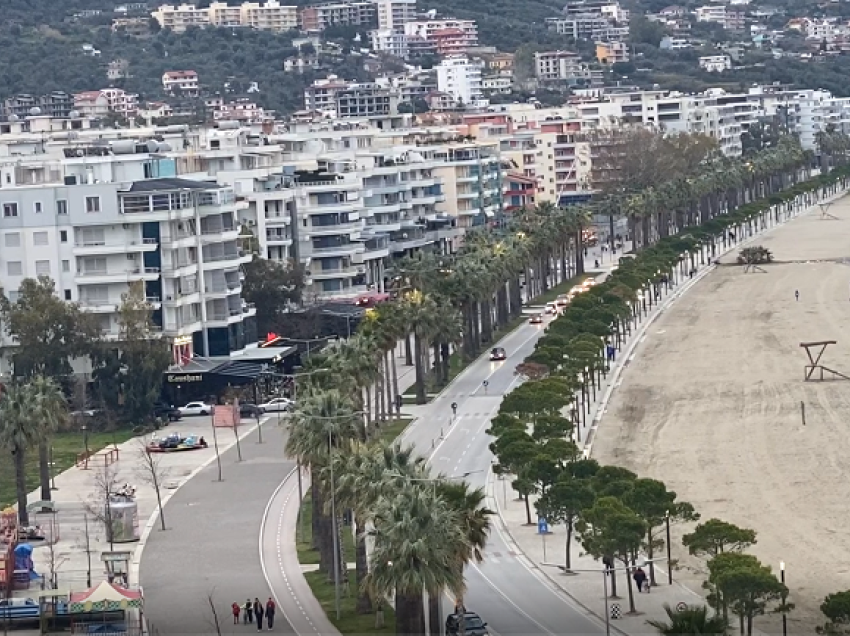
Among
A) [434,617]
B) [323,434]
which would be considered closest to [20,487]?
[323,434]

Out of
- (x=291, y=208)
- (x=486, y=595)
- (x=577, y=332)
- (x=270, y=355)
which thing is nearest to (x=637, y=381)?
(x=577, y=332)

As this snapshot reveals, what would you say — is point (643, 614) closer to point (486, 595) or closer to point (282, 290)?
point (486, 595)

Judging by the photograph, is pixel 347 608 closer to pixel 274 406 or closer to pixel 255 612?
pixel 255 612

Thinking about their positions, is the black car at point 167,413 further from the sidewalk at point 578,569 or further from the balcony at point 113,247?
the sidewalk at point 578,569

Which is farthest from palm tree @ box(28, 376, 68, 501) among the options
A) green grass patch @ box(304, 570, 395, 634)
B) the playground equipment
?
the playground equipment

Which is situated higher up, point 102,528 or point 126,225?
point 126,225

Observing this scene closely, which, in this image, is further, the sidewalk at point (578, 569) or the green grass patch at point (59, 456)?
the green grass patch at point (59, 456)

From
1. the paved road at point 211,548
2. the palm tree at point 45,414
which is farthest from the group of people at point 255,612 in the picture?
the palm tree at point 45,414

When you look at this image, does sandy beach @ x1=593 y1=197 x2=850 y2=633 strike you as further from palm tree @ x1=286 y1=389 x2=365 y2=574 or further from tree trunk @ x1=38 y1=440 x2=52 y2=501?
tree trunk @ x1=38 y1=440 x2=52 y2=501
